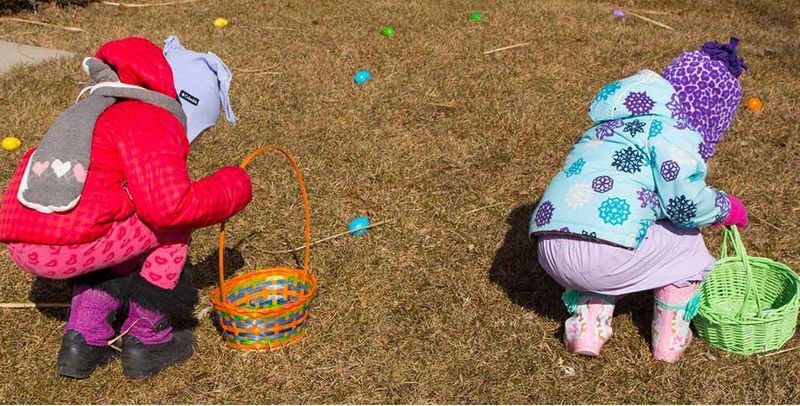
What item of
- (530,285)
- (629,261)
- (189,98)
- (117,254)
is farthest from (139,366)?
(629,261)

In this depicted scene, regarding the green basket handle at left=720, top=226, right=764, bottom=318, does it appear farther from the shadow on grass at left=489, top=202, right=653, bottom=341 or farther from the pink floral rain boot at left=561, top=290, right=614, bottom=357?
the pink floral rain boot at left=561, top=290, right=614, bottom=357

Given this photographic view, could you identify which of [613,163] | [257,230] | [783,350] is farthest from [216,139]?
[783,350]

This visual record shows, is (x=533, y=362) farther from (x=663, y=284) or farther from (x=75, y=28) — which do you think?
(x=75, y=28)

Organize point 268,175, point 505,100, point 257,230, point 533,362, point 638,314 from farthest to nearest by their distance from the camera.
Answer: point 505,100
point 268,175
point 257,230
point 638,314
point 533,362

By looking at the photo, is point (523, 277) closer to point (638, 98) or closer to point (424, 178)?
point (424, 178)

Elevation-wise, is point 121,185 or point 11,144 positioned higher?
point 121,185

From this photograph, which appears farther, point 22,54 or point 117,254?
point 22,54

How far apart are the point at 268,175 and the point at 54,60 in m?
2.73

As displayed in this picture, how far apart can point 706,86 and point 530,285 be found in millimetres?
1255

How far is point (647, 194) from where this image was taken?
2891 mm

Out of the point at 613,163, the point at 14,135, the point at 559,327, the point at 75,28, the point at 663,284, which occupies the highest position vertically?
the point at 613,163

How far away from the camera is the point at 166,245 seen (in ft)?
9.75

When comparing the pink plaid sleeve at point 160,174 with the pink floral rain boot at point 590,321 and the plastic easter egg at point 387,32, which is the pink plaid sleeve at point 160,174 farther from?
the plastic easter egg at point 387,32

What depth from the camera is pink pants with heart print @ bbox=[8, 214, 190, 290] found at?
2.68 m
